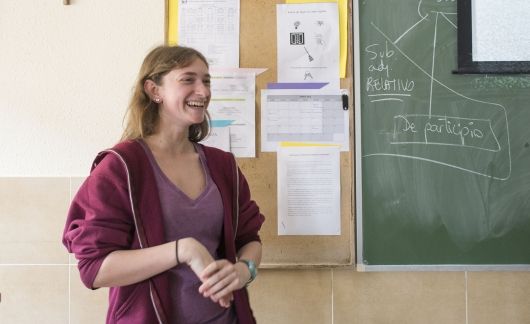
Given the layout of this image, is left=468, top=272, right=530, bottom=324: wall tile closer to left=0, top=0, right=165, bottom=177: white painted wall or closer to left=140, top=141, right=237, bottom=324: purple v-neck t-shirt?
left=140, top=141, right=237, bottom=324: purple v-neck t-shirt

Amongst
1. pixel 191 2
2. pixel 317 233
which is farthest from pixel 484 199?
pixel 191 2

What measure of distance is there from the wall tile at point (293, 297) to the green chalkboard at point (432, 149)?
0.20 metres

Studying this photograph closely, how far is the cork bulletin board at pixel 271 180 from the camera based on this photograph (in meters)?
1.93

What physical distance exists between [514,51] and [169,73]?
4.60ft

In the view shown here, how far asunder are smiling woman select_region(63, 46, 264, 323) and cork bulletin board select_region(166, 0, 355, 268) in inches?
16.3

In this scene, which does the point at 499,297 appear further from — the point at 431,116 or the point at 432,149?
the point at 431,116

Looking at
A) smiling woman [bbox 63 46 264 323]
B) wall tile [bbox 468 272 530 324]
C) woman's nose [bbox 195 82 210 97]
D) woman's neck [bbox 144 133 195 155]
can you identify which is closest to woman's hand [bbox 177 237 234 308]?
smiling woman [bbox 63 46 264 323]

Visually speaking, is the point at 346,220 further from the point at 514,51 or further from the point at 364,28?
the point at 514,51

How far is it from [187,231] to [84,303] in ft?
3.02

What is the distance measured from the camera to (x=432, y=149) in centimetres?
196

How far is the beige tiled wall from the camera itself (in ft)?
6.35

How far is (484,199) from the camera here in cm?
195

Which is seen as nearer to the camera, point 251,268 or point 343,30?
point 251,268

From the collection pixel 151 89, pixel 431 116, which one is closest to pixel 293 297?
pixel 431 116
